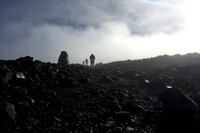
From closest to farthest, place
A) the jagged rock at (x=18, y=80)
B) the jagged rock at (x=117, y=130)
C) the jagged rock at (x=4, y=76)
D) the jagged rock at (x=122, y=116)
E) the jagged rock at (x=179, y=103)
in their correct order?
the jagged rock at (x=117, y=130) → the jagged rock at (x=179, y=103) → the jagged rock at (x=122, y=116) → the jagged rock at (x=4, y=76) → the jagged rock at (x=18, y=80)

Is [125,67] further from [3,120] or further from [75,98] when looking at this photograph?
[3,120]

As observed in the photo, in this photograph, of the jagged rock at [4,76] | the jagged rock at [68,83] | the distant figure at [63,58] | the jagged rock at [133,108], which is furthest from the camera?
the distant figure at [63,58]

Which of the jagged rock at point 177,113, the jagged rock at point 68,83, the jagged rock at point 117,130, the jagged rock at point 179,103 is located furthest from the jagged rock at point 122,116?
the jagged rock at point 68,83

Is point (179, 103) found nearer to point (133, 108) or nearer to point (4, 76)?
point (133, 108)

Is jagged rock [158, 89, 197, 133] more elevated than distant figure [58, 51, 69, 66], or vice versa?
Answer: distant figure [58, 51, 69, 66]

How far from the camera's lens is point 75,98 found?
24656mm

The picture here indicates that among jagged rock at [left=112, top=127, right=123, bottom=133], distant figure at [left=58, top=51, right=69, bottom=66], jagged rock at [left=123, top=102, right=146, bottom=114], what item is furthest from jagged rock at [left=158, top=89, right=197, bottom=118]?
distant figure at [left=58, top=51, right=69, bottom=66]

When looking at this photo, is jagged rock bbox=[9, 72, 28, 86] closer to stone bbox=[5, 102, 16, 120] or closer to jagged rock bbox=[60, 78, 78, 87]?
jagged rock bbox=[60, 78, 78, 87]

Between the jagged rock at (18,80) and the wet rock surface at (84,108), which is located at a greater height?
the jagged rock at (18,80)

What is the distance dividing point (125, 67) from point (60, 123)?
3878 cm

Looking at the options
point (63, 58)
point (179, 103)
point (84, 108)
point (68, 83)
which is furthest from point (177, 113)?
point (63, 58)

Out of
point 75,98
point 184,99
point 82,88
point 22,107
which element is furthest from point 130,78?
point 22,107

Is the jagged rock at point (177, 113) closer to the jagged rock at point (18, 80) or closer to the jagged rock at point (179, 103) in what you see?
the jagged rock at point (179, 103)

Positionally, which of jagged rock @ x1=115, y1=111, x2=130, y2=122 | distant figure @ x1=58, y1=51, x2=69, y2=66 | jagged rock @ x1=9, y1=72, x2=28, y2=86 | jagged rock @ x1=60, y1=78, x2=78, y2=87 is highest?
distant figure @ x1=58, y1=51, x2=69, y2=66
